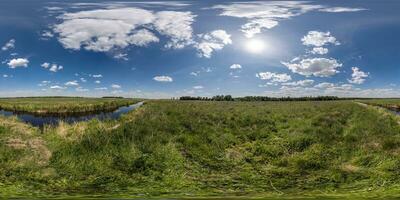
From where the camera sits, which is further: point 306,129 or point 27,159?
point 306,129

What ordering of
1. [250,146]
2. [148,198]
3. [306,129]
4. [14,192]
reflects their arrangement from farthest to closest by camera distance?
[306,129] < [250,146] < [14,192] < [148,198]

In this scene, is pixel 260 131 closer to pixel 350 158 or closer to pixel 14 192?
pixel 350 158

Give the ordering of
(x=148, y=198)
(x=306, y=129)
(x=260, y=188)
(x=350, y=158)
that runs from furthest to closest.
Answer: (x=306, y=129), (x=350, y=158), (x=260, y=188), (x=148, y=198)

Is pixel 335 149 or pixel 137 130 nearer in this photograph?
pixel 335 149

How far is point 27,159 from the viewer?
37.3 feet

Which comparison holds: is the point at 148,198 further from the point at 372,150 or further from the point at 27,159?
the point at 372,150

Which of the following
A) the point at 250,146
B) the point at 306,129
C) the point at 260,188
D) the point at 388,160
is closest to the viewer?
the point at 260,188

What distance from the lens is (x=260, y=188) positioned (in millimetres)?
9031

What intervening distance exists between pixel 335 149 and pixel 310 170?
9.91ft

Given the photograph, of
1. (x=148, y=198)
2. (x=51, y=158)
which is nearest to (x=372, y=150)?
(x=148, y=198)

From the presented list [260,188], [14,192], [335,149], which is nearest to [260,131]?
[335,149]

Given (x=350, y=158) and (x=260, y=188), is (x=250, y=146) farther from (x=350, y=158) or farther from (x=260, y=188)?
(x=260, y=188)

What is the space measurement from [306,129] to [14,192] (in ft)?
46.5

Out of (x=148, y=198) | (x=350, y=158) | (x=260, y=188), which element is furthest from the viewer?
(x=350, y=158)
